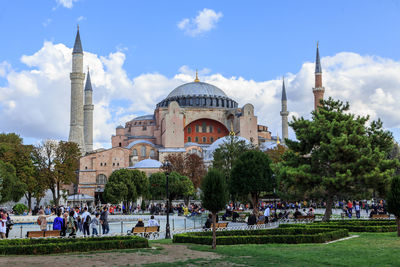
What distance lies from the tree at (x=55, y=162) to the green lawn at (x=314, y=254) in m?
28.7

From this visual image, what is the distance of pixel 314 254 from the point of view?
952 centimetres

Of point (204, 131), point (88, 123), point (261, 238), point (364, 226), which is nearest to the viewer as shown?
point (261, 238)

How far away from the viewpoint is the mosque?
4988 centimetres

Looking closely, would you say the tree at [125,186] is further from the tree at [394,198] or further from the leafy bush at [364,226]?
the tree at [394,198]

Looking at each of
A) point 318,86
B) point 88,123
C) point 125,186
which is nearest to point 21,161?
point 125,186

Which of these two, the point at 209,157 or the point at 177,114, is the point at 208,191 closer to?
the point at 209,157

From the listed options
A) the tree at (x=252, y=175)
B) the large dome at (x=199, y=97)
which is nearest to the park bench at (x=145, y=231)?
the tree at (x=252, y=175)

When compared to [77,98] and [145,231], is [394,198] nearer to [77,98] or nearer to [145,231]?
[145,231]

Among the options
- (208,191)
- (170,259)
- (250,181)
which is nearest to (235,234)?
(208,191)

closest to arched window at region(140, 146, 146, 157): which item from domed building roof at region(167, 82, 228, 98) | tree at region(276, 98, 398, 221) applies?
domed building roof at region(167, 82, 228, 98)

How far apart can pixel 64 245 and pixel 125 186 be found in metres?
24.7

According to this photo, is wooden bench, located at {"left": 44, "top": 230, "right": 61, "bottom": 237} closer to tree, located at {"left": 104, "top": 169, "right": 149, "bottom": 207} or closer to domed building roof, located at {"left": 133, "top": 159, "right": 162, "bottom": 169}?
tree, located at {"left": 104, "top": 169, "right": 149, "bottom": 207}

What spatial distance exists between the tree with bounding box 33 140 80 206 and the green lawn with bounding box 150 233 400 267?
28.7 meters

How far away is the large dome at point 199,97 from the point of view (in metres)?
64.1
